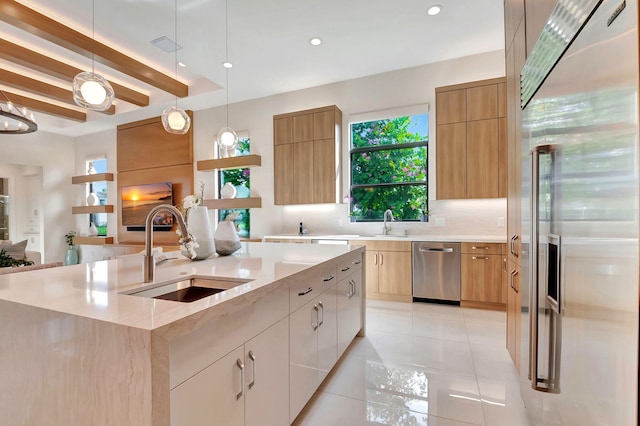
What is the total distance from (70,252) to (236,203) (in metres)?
5.08

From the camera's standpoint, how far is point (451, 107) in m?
3.92

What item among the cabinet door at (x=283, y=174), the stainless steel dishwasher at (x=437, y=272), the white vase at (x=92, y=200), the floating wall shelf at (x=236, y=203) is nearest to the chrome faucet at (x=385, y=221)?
the stainless steel dishwasher at (x=437, y=272)

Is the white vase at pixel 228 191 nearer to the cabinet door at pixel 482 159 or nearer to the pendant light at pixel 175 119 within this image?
the pendant light at pixel 175 119

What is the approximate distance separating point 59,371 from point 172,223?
18.4 ft

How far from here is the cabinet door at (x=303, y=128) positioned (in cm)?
468

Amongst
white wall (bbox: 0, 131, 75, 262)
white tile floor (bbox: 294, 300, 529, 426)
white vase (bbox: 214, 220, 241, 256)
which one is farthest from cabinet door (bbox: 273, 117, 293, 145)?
white wall (bbox: 0, 131, 75, 262)

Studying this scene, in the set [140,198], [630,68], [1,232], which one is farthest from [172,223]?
[630,68]

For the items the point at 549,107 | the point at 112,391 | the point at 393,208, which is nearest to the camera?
the point at 112,391

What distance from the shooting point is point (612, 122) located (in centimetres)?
72

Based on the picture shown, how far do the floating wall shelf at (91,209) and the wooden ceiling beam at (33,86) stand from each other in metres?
2.62

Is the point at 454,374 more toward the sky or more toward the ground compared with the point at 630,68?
more toward the ground

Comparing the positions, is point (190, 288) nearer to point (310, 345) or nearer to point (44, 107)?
point (310, 345)

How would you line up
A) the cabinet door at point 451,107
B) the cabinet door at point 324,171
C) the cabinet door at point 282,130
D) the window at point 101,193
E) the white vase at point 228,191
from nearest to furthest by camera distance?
the cabinet door at point 451,107, the cabinet door at point 324,171, the cabinet door at point 282,130, the white vase at point 228,191, the window at point 101,193

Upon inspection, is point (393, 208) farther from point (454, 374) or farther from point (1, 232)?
point (1, 232)
